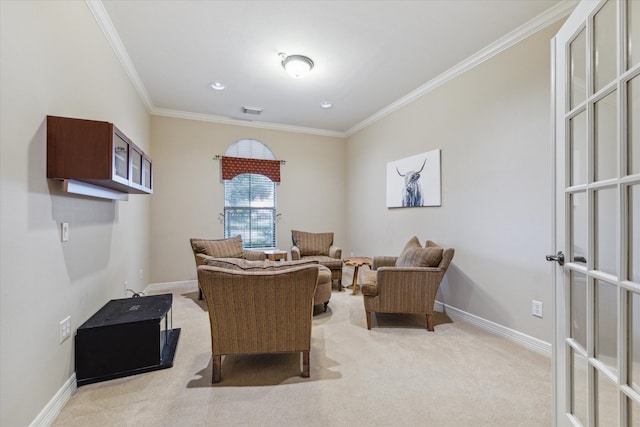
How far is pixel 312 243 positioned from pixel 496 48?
3.51 m

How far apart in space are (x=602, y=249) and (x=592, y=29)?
93 cm

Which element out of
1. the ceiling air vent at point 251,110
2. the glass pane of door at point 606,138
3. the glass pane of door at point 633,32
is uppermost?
the ceiling air vent at point 251,110

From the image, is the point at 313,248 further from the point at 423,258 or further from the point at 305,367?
the point at 305,367

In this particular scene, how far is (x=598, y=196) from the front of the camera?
1169mm

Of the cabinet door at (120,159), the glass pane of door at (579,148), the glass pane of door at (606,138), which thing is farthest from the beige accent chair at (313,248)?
the glass pane of door at (606,138)

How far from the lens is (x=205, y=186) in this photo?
485 centimetres

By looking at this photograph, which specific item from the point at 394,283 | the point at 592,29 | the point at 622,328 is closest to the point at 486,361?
the point at 394,283

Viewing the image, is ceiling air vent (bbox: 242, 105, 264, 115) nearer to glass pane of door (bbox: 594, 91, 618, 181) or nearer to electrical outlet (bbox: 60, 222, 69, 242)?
electrical outlet (bbox: 60, 222, 69, 242)

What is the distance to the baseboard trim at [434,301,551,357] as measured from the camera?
2396 mm

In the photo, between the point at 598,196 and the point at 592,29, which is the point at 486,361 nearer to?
the point at 598,196

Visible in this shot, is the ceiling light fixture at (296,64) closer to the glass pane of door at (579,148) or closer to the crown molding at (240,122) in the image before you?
the crown molding at (240,122)

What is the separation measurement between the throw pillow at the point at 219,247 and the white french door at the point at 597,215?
3.65m

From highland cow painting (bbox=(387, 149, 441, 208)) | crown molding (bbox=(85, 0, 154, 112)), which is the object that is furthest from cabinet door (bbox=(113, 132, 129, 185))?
highland cow painting (bbox=(387, 149, 441, 208))

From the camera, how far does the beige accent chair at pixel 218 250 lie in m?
3.87
